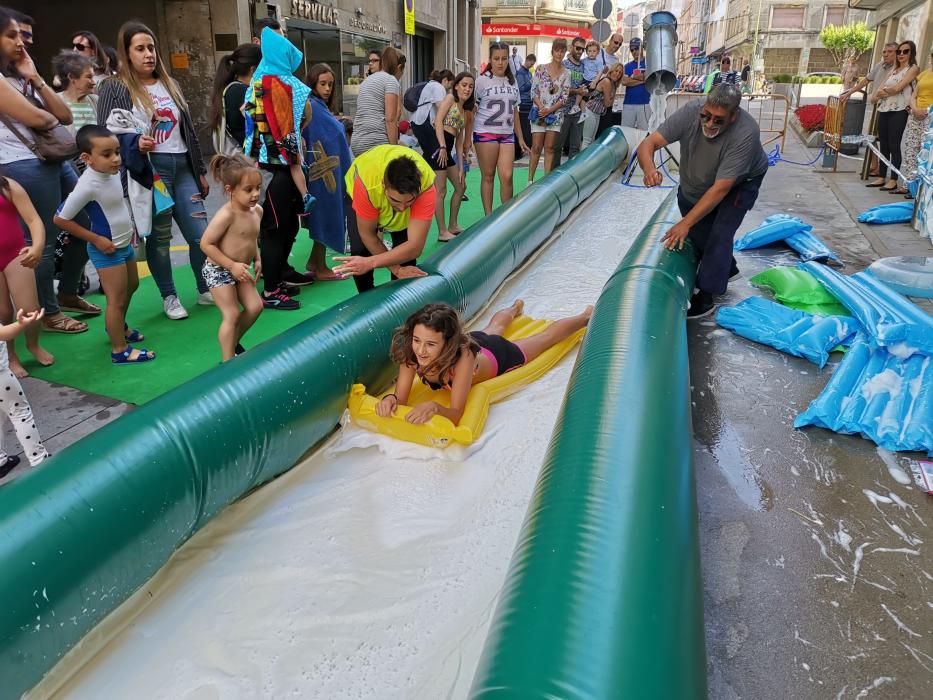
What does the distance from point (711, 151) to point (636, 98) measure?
19.3 ft

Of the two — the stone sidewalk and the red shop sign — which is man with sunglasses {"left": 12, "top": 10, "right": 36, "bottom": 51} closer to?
the stone sidewalk

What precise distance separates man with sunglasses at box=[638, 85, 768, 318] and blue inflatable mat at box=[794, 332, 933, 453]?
1.12 m

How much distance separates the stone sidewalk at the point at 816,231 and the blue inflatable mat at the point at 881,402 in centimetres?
235

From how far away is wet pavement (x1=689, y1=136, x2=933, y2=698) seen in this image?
174cm

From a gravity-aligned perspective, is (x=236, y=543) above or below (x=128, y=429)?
below

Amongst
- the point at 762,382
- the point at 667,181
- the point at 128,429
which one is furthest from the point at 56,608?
the point at 667,181

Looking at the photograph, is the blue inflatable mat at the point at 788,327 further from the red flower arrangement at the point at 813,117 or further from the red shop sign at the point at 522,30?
the red shop sign at the point at 522,30

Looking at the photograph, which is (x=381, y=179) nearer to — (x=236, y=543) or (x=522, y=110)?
(x=236, y=543)

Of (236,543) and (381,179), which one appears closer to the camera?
(236,543)

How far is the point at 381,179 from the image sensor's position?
3.14 metres

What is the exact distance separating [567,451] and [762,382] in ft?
6.03

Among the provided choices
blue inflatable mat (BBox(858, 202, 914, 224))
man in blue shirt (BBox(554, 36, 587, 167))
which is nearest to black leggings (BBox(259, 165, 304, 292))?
man in blue shirt (BBox(554, 36, 587, 167))

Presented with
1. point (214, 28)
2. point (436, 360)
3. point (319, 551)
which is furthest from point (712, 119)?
point (214, 28)

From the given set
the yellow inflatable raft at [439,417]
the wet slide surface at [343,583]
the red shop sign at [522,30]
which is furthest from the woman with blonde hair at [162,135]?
the red shop sign at [522,30]
